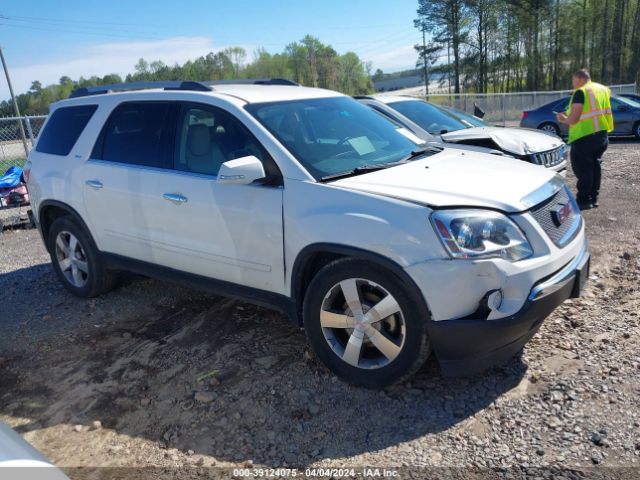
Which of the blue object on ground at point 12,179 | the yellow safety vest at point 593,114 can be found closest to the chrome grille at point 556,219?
the yellow safety vest at point 593,114

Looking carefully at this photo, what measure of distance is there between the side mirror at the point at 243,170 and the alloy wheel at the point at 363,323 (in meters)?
0.86

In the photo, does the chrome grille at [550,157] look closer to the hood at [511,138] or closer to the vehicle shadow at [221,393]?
the hood at [511,138]

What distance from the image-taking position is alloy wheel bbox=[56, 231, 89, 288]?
5215mm

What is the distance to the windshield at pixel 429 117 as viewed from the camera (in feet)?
27.3

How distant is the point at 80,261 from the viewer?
17.2ft

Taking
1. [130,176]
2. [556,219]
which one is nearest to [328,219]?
[556,219]

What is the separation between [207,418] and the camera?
3.26 metres

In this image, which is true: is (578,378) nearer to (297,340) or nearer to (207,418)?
(297,340)

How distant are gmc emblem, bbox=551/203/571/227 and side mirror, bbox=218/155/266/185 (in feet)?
5.95

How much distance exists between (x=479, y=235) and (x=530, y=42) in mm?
54545

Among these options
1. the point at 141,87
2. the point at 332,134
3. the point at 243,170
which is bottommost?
the point at 243,170

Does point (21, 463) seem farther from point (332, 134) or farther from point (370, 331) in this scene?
point (332, 134)

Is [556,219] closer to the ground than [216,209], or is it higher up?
closer to the ground

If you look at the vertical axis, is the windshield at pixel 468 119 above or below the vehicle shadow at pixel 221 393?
above
